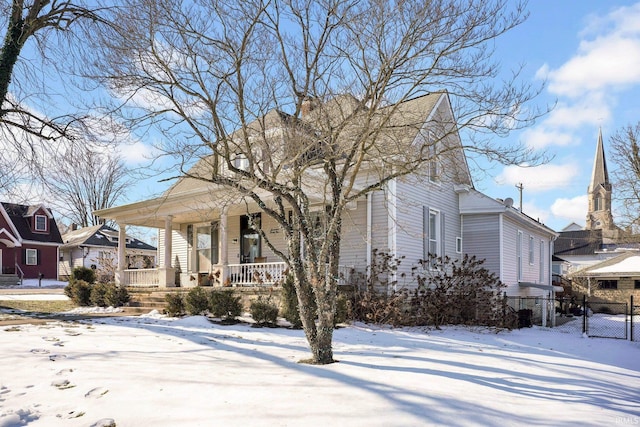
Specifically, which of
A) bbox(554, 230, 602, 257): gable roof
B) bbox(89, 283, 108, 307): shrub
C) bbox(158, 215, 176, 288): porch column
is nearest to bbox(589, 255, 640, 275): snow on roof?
bbox(554, 230, 602, 257): gable roof

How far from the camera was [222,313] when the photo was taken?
450 inches

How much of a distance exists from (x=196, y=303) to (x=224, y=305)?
0.94 meters


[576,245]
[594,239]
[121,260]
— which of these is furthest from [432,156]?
[576,245]

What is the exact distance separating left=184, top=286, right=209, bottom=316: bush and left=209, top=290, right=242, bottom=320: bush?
1.53 ft

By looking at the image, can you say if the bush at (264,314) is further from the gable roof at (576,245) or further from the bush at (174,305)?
the gable roof at (576,245)

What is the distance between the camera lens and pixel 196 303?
11.9 meters

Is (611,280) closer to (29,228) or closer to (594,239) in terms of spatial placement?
(594,239)

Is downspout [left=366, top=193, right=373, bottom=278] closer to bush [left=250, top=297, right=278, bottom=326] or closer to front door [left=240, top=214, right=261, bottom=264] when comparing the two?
bush [left=250, top=297, right=278, bottom=326]

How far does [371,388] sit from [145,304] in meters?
10.8

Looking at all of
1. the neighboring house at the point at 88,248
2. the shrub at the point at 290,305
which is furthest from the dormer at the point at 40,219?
the shrub at the point at 290,305

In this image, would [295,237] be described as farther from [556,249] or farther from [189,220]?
[556,249]

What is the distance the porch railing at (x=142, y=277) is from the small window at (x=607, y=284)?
1079 inches

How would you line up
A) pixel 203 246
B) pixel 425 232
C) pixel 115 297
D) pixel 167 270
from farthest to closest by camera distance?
pixel 203 246
pixel 167 270
pixel 425 232
pixel 115 297

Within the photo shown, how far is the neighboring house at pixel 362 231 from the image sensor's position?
45.1 feet
